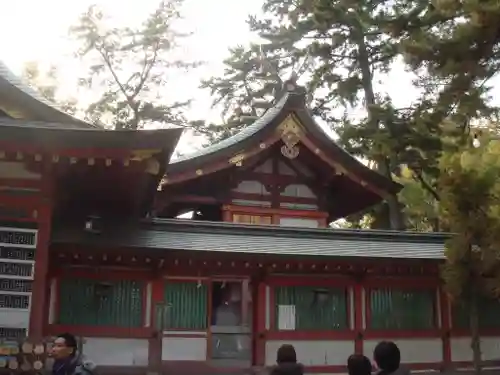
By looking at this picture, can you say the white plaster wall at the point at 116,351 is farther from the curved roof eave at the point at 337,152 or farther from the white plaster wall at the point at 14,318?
the curved roof eave at the point at 337,152

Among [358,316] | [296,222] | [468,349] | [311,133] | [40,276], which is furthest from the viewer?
[296,222]

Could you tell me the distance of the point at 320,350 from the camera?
1209cm

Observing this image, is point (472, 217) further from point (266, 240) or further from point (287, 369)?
point (287, 369)

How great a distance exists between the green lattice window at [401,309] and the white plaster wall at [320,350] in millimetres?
777

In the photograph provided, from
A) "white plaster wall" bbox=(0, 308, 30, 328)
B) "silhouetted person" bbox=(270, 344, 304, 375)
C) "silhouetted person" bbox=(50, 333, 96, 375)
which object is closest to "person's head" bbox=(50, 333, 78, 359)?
"silhouetted person" bbox=(50, 333, 96, 375)

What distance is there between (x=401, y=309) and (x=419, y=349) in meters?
0.94

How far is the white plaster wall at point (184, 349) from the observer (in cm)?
1115

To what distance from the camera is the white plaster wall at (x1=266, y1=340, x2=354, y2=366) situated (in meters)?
11.9

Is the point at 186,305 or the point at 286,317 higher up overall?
the point at 186,305

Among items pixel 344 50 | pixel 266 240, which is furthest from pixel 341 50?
pixel 266 240

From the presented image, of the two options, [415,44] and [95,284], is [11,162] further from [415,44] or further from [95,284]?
[415,44]

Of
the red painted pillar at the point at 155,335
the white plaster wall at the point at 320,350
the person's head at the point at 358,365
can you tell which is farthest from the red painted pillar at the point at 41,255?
the person's head at the point at 358,365

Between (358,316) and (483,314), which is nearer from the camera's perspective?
(358,316)

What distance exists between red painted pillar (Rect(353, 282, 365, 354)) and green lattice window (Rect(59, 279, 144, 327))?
175 inches
